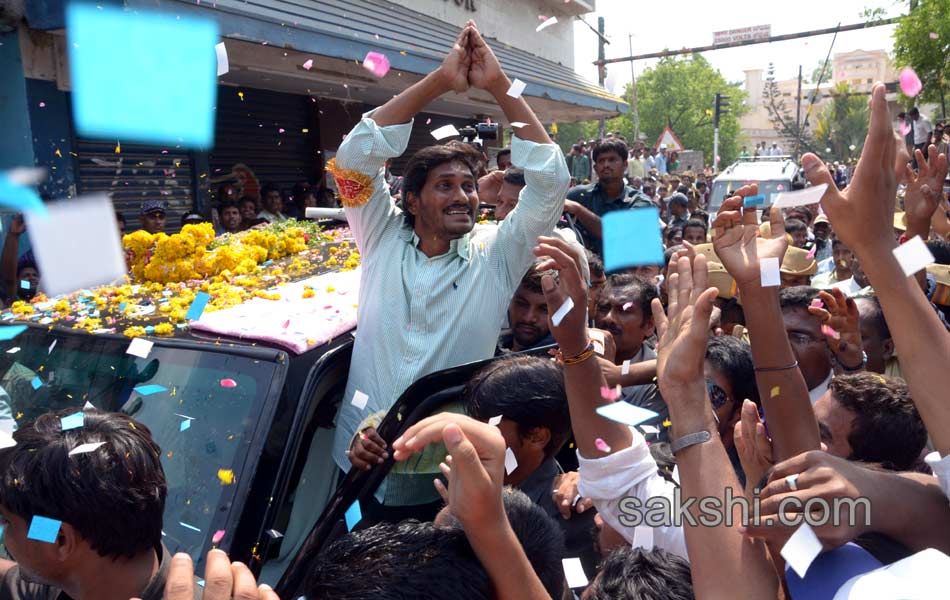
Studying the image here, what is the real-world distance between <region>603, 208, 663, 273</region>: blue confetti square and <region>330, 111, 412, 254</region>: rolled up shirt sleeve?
226 centimetres

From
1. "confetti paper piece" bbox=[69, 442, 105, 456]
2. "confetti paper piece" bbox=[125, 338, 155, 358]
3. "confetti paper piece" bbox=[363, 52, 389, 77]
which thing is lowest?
"confetti paper piece" bbox=[69, 442, 105, 456]

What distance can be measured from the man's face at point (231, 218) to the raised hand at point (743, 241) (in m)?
6.38

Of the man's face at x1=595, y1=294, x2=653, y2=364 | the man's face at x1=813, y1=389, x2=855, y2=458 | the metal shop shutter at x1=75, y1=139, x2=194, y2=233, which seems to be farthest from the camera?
the metal shop shutter at x1=75, y1=139, x2=194, y2=233

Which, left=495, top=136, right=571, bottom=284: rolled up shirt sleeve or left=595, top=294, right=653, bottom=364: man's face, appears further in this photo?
left=595, top=294, right=653, bottom=364: man's face

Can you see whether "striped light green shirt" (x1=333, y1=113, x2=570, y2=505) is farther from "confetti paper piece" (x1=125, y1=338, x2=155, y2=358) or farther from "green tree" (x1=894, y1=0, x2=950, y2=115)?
"green tree" (x1=894, y1=0, x2=950, y2=115)

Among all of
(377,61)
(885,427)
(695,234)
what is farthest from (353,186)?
(377,61)

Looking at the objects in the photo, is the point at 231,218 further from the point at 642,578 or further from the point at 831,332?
the point at 642,578

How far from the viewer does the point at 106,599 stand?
172cm

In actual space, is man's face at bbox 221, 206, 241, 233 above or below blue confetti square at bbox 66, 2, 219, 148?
below

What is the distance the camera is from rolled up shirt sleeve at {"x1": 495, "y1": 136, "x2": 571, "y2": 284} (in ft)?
10.0

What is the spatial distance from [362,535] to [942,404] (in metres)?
1.12

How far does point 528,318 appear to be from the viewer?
11.4 ft

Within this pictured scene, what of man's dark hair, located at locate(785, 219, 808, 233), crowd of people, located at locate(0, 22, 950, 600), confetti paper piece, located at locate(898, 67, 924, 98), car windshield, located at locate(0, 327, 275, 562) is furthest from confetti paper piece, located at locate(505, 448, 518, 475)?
man's dark hair, located at locate(785, 219, 808, 233)

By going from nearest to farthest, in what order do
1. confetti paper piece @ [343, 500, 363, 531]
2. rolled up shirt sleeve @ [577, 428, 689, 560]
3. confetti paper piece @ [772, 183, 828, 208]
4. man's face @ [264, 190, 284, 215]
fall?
confetti paper piece @ [772, 183, 828, 208] < rolled up shirt sleeve @ [577, 428, 689, 560] < confetti paper piece @ [343, 500, 363, 531] < man's face @ [264, 190, 284, 215]
